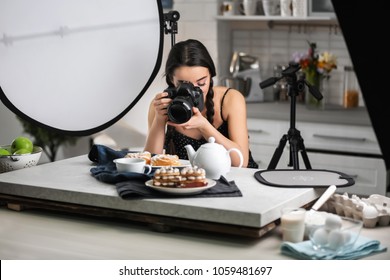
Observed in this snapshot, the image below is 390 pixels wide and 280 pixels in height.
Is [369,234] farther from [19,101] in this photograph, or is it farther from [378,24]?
[19,101]

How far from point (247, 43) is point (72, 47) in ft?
8.15

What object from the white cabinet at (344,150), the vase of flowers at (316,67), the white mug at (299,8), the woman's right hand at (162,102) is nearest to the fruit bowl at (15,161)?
the woman's right hand at (162,102)

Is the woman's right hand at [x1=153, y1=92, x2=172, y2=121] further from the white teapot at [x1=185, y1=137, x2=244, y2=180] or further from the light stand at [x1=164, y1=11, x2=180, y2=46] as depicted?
the white teapot at [x1=185, y1=137, x2=244, y2=180]

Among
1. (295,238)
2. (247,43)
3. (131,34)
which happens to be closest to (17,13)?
(131,34)

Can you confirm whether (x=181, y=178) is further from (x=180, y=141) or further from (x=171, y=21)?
(x=180, y=141)

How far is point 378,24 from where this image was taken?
1054 millimetres

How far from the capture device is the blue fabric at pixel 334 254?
5.34ft

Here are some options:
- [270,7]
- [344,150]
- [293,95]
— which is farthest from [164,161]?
[270,7]

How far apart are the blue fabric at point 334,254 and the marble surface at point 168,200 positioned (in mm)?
100

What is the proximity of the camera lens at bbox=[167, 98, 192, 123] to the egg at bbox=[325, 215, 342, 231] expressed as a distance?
81 cm

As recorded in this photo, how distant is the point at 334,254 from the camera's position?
5.34ft

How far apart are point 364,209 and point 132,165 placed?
0.67 metres

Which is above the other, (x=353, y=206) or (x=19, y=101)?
(x=19, y=101)

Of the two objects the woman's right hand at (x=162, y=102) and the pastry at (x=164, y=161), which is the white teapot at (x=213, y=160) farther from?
the woman's right hand at (x=162, y=102)
